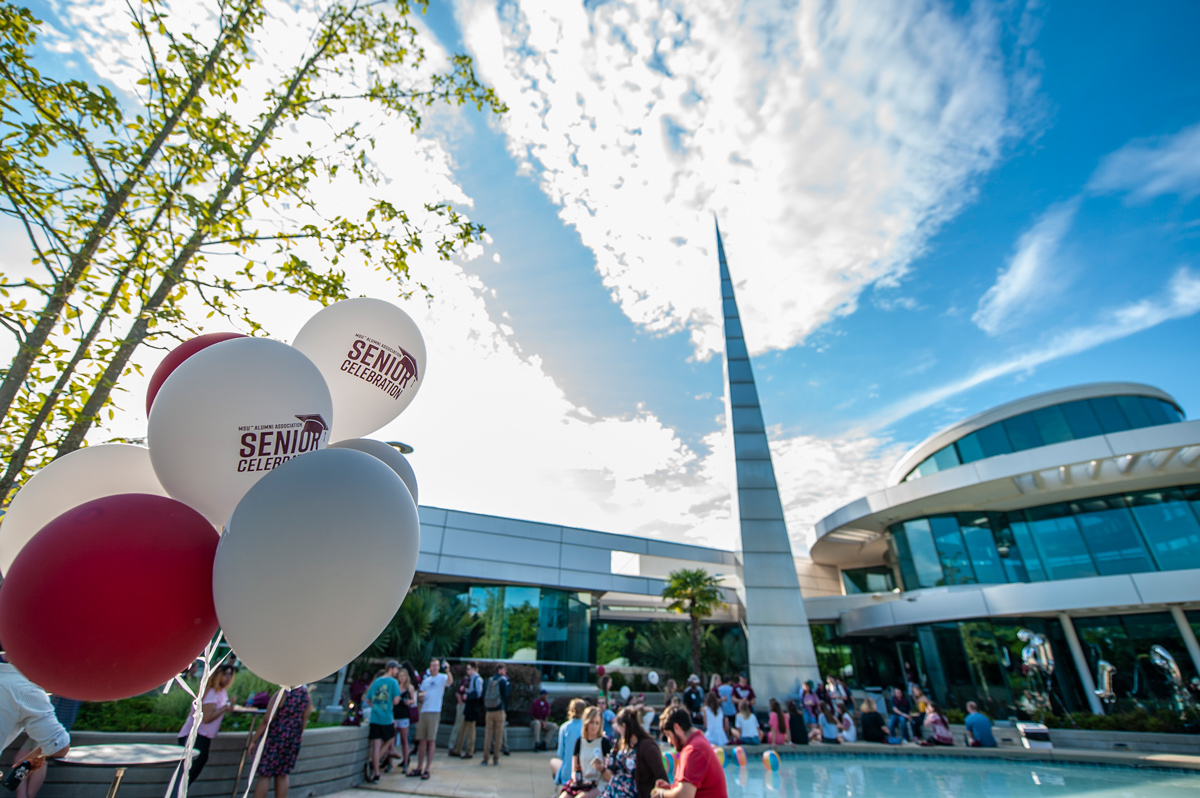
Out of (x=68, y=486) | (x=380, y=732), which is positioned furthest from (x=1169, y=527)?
(x=68, y=486)

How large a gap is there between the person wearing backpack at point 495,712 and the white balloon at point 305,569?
26.5 ft

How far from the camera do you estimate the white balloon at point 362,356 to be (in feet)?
10.3

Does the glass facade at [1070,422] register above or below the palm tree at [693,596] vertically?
above

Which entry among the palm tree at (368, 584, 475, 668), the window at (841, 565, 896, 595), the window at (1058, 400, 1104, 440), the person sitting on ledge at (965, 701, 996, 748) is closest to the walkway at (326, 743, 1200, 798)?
the person sitting on ledge at (965, 701, 996, 748)

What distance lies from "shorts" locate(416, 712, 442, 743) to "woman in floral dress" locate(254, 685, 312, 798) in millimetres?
2777

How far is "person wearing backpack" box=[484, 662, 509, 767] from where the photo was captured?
893 cm

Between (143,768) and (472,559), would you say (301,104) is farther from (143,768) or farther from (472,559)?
(472,559)

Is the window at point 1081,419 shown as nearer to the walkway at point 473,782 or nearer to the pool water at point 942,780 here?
the pool water at point 942,780

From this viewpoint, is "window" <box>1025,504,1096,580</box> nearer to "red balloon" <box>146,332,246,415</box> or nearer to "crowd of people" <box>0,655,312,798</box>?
"crowd of people" <box>0,655,312,798</box>

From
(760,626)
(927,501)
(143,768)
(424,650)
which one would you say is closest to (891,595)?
(927,501)

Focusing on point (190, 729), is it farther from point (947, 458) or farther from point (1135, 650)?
point (947, 458)

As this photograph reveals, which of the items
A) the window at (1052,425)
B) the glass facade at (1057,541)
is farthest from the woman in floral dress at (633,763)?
the window at (1052,425)

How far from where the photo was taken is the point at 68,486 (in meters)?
2.62

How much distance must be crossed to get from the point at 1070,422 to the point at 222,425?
27.6 metres
